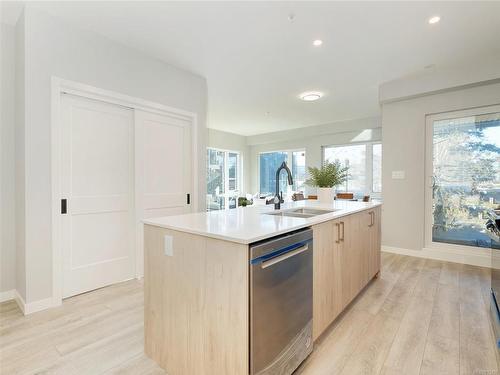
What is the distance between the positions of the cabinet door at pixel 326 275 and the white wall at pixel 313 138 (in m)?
5.06

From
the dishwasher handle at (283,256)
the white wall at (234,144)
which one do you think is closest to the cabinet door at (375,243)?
the dishwasher handle at (283,256)

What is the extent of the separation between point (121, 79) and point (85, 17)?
62cm

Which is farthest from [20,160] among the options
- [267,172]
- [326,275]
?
[267,172]

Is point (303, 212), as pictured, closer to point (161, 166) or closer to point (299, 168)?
point (161, 166)

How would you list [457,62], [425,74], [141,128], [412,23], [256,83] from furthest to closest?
[256,83] < [425,74] < [457,62] < [141,128] < [412,23]

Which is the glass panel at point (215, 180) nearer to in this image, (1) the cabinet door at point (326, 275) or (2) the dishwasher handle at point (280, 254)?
(1) the cabinet door at point (326, 275)

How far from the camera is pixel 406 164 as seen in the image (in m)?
4.12

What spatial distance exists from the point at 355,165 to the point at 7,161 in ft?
21.4

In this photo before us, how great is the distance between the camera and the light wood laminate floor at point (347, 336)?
1600 mm

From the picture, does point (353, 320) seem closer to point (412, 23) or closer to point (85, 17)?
point (412, 23)

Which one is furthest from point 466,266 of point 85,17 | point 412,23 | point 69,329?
point 85,17

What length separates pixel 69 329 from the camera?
201 centimetres

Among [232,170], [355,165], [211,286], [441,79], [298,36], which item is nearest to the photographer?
[211,286]

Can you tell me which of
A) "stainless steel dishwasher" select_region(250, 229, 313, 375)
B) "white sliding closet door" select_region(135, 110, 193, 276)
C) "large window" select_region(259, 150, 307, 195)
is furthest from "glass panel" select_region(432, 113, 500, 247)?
"large window" select_region(259, 150, 307, 195)
